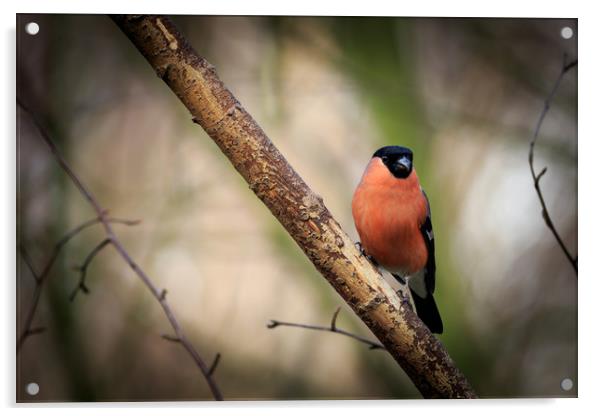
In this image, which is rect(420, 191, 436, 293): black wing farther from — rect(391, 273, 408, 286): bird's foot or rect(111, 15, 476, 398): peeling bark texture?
rect(111, 15, 476, 398): peeling bark texture

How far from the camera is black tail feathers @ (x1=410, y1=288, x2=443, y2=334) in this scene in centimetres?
205

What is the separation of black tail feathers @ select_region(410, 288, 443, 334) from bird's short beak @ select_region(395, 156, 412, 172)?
426 millimetres

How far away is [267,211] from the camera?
203 cm

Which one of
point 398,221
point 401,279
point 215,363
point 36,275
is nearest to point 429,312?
point 401,279

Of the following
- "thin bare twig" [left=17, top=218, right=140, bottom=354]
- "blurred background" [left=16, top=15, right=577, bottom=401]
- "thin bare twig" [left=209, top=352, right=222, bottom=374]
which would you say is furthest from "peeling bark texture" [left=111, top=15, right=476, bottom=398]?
"thin bare twig" [left=17, top=218, right=140, bottom=354]

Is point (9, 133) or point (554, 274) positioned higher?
point (9, 133)

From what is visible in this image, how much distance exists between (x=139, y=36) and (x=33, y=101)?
51cm

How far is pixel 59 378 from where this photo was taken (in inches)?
76.9

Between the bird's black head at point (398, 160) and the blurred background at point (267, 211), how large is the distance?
0.18 feet

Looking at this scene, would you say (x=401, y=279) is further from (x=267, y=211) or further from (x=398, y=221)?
(x=267, y=211)

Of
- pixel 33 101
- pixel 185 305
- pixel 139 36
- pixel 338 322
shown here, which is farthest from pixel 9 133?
pixel 338 322

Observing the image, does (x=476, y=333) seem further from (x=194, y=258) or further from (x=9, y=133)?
(x=9, y=133)
